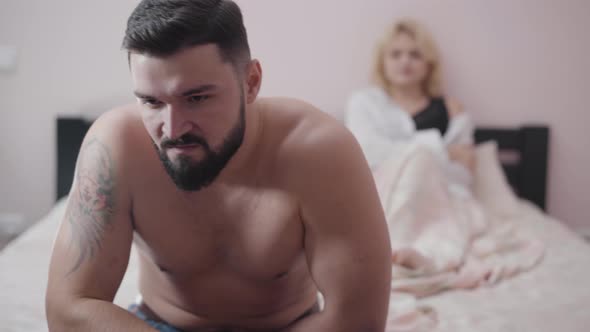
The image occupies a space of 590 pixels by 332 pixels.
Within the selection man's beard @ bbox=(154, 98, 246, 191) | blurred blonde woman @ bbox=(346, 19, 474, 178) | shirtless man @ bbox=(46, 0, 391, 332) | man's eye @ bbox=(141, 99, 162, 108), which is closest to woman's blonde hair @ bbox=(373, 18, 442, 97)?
blurred blonde woman @ bbox=(346, 19, 474, 178)

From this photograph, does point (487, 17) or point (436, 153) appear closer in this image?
point (436, 153)

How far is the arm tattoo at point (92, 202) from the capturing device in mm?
886

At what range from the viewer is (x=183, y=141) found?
0.77 metres

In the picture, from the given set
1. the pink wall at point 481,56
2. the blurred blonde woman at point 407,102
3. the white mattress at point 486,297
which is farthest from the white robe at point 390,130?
the white mattress at point 486,297

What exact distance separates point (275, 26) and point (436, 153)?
0.80 metres

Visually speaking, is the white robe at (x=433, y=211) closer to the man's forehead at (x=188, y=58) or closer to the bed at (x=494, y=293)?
the bed at (x=494, y=293)

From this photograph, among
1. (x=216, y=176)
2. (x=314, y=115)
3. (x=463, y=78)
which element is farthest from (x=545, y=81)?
(x=216, y=176)

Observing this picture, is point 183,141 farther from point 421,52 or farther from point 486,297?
point 421,52

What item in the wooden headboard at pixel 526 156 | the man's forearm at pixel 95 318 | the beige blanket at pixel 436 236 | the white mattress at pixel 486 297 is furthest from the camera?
the wooden headboard at pixel 526 156

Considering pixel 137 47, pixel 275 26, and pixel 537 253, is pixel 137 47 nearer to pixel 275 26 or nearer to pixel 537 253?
pixel 537 253

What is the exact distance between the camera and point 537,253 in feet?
5.54

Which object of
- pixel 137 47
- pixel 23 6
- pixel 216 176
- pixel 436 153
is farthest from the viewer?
pixel 23 6

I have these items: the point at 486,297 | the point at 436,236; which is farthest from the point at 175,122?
the point at 436,236

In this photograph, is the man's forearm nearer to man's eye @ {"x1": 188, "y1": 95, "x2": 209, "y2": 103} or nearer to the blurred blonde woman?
man's eye @ {"x1": 188, "y1": 95, "x2": 209, "y2": 103}
